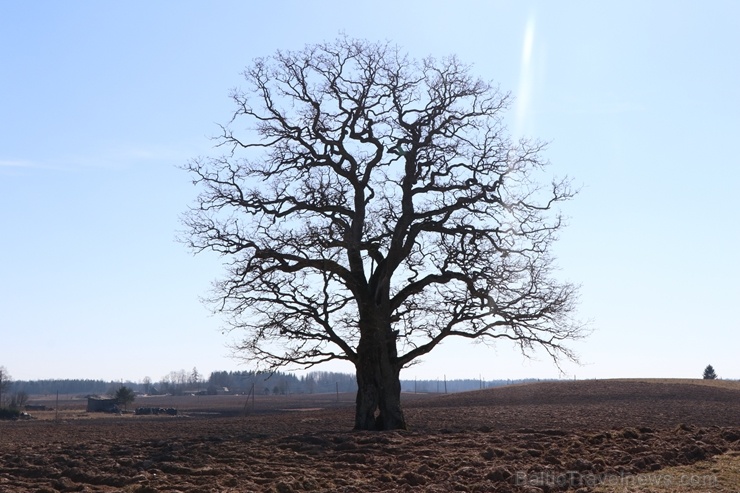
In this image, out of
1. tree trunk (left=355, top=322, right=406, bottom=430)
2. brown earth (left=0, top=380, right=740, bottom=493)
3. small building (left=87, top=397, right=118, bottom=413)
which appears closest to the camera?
brown earth (left=0, top=380, right=740, bottom=493)

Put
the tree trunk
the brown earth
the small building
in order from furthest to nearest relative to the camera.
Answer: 1. the small building
2. the tree trunk
3. the brown earth

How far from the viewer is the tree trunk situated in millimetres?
25016

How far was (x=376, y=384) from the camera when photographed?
2511 centimetres

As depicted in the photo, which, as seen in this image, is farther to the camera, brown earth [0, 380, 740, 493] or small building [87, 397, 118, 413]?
small building [87, 397, 118, 413]

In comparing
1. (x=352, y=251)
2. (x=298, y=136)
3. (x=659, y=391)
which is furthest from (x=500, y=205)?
(x=659, y=391)

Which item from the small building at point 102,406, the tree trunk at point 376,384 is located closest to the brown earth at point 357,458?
the tree trunk at point 376,384

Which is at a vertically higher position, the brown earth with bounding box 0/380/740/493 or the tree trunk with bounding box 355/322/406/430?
the tree trunk with bounding box 355/322/406/430

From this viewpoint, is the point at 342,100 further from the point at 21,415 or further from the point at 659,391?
the point at 21,415

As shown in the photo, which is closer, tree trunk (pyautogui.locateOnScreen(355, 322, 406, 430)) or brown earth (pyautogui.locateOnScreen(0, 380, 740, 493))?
brown earth (pyautogui.locateOnScreen(0, 380, 740, 493))

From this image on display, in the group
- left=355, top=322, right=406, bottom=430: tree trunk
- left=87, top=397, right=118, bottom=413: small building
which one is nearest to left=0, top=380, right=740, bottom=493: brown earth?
left=355, top=322, right=406, bottom=430: tree trunk

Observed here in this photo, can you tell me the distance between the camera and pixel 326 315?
25.3 meters

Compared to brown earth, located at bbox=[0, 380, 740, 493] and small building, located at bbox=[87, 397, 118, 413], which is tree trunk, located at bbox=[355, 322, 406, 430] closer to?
brown earth, located at bbox=[0, 380, 740, 493]

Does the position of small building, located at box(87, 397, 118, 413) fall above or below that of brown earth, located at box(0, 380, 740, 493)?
above

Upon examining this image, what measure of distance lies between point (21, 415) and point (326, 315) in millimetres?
31529
